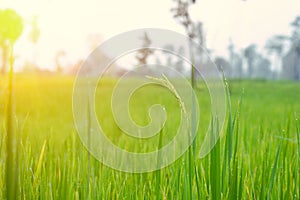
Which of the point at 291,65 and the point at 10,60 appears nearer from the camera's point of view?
the point at 10,60

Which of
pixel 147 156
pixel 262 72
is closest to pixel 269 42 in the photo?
pixel 262 72

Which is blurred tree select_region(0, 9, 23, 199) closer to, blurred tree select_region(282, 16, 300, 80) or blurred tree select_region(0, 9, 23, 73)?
blurred tree select_region(0, 9, 23, 73)

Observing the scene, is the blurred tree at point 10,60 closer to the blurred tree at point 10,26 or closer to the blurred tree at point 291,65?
the blurred tree at point 10,26

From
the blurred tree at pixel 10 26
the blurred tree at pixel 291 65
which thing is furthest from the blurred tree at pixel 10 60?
the blurred tree at pixel 291 65

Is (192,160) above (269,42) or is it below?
below

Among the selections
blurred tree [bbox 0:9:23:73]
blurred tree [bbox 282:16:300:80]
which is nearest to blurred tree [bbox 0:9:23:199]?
blurred tree [bbox 0:9:23:73]

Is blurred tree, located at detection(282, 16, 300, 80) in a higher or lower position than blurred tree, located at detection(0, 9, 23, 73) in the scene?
higher

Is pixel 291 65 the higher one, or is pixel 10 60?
pixel 291 65

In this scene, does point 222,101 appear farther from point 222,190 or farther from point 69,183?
point 69,183

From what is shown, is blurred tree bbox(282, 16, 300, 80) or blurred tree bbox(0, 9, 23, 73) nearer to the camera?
blurred tree bbox(0, 9, 23, 73)

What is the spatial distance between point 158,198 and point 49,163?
0.60 meters

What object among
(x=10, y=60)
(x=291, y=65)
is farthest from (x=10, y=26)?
(x=291, y=65)

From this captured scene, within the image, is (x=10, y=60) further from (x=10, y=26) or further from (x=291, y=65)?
(x=291, y=65)

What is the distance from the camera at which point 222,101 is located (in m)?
1.14
